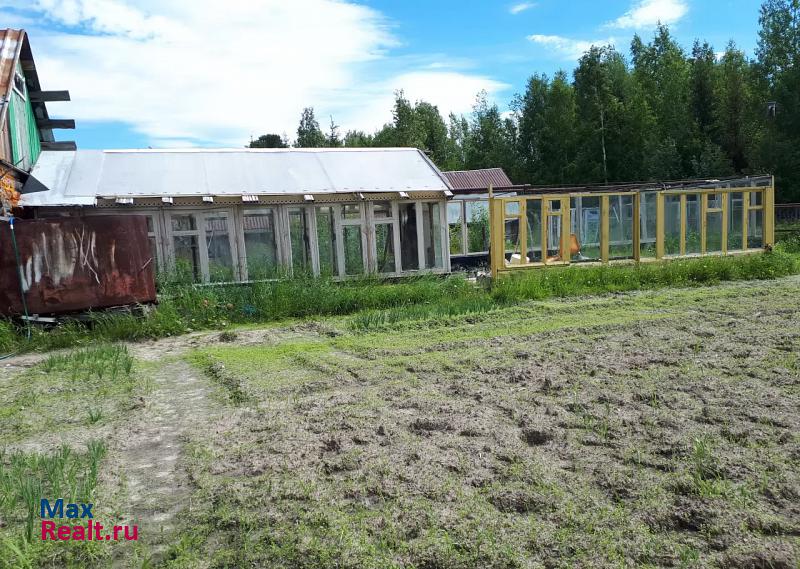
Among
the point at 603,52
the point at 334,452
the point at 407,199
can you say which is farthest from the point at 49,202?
the point at 603,52

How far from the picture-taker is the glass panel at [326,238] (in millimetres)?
14547

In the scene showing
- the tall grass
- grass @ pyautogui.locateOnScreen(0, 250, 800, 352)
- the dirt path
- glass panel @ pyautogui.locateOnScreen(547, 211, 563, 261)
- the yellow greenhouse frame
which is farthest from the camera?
glass panel @ pyautogui.locateOnScreen(547, 211, 563, 261)

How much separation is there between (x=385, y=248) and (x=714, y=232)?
328 inches

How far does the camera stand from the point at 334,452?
4.89 metres

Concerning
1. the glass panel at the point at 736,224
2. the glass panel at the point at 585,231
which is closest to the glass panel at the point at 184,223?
the glass panel at the point at 585,231

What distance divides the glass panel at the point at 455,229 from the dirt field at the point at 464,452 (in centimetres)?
1196

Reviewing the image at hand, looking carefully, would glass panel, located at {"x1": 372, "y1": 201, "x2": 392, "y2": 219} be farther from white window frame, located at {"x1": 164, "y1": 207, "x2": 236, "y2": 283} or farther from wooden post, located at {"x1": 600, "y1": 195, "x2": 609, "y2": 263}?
wooden post, located at {"x1": 600, "y1": 195, "x2": 609, "y2": 263}

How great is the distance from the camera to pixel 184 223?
539 inches

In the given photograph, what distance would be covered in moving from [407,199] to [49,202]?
23.6ft

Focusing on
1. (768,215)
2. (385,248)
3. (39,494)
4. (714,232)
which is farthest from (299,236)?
(768,215)

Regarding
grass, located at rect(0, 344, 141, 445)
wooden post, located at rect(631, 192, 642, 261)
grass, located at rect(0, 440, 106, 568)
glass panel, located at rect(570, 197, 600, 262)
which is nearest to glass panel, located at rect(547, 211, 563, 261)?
glass panel, located at rect(570, 197, 600, 262)

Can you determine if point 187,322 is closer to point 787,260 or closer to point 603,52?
point 787,260

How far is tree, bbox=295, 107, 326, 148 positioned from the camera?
191 feet

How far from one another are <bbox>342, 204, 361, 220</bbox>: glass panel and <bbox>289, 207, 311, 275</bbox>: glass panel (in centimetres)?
90
